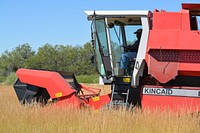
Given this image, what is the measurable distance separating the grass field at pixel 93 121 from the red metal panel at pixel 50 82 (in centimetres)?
89

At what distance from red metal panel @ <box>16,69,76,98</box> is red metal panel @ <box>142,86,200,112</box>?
181cm

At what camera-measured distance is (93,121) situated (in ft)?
22.6

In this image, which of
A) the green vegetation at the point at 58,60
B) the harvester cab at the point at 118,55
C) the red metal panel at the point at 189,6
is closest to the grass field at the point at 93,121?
the harvester cab at the point at 118,55

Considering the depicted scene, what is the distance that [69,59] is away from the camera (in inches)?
2714

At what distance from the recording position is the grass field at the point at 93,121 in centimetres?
637

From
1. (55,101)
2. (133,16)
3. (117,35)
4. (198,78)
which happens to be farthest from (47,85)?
(198,78)

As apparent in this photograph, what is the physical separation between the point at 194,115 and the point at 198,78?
0.91 metres

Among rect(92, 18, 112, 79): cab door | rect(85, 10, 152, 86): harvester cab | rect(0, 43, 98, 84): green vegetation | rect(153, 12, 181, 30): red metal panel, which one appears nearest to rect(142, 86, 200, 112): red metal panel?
rect(85, 10, 152, 86): harvester cab

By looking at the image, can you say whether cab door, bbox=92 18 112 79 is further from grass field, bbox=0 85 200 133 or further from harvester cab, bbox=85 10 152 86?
grass field, bbox=0 85 200 133

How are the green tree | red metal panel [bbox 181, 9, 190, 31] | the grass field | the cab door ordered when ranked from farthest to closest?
the green tree
the cab door
red metal panel [bbox 181, 9, 190, 31]
the grass field

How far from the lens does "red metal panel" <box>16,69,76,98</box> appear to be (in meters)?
9.04

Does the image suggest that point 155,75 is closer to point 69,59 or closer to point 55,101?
point 55,101

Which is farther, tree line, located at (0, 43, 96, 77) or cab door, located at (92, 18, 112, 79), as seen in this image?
tree line, located at (0, 43, 96, 77)

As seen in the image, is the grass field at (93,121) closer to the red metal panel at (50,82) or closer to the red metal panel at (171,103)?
the red metal panel at (171,103)
